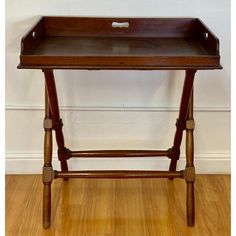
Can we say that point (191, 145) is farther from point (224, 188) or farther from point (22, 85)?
point (22, 85)

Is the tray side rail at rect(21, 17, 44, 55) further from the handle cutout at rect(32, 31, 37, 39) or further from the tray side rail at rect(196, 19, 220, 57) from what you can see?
the tray side rail at rect(196, 19, 220, 57)

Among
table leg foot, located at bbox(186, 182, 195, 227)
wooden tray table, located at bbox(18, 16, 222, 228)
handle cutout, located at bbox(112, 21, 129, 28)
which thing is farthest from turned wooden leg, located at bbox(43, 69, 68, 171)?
table leg foot, located at bbox(186, 182, 195, 227)

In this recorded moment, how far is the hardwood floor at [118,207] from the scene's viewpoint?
2.05 meters

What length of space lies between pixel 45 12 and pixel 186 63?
86cm

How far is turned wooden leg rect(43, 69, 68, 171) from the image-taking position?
196 centimetres

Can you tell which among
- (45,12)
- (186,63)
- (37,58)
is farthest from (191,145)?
(45,12)

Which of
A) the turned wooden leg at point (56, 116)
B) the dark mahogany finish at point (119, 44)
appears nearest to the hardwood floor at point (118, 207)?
the turned wooden leg at point (56, 116)

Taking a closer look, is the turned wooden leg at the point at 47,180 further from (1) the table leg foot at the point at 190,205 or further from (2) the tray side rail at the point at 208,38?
(2) the tray side rail at the point at 208,38

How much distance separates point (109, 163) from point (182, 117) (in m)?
0.56

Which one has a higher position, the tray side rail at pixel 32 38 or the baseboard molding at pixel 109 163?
the tray side rail at pixel 32 38

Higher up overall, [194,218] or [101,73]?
[101,73]

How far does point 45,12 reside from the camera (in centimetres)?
227

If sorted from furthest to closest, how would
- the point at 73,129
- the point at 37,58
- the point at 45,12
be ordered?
the point at 73,129
the point at 45,12
the point at 37,58

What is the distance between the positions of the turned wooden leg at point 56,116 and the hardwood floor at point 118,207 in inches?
7.5
